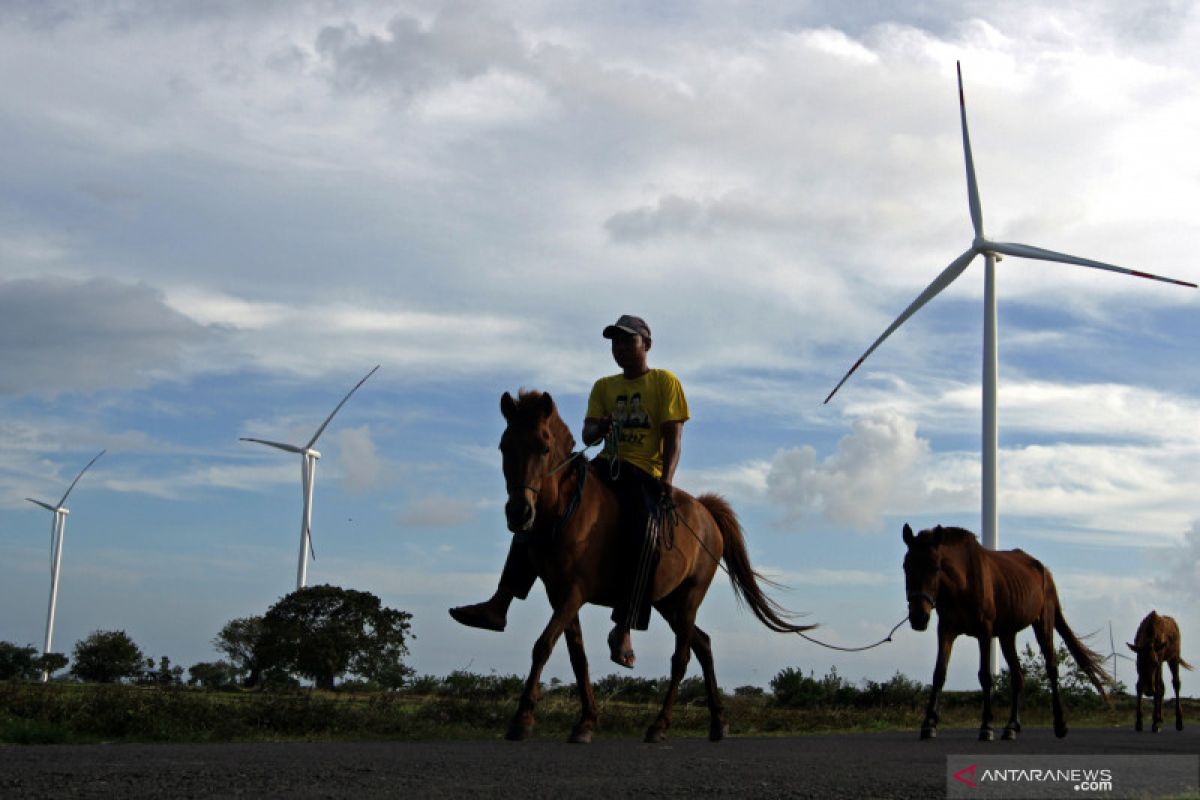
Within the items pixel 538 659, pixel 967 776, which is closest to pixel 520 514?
pixel 538 659

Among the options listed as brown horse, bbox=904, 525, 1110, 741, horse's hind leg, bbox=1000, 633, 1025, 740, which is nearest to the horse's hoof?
brown horse, bbox=904, 525, 1110, 741

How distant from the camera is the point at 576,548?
33.0ft

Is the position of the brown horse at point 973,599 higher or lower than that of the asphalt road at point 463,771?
higher

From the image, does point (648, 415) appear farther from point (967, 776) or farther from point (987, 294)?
point (987, 294)

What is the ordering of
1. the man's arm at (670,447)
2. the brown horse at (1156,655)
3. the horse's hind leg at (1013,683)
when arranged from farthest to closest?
the brown horse at (1156,655), the horse's hind leg at (1013,683), the man's arm at (670,447)

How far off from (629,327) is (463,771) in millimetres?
5032

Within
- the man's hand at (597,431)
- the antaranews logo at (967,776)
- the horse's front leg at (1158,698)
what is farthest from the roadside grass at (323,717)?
the antaranews logo at (967,776)

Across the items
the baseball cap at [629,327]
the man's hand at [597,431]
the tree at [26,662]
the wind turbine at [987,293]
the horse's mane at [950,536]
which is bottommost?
the tree at [26,662]

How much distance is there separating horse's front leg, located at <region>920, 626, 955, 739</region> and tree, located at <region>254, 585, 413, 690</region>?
17.1 metres

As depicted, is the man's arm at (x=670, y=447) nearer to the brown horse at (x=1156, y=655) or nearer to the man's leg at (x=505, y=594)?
the man's leg at (x=505, y=594)

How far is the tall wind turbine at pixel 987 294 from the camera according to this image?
30.4m

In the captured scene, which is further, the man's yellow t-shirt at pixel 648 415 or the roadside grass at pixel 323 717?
the man's yellow t-shirt at pixel 648 415

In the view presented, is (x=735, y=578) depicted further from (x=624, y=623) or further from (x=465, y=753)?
(x=465, y=753)

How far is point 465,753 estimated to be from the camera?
827 centimetres
